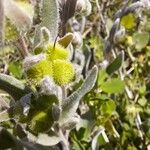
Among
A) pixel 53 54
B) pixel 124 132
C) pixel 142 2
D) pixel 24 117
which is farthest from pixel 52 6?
pixel 124 132

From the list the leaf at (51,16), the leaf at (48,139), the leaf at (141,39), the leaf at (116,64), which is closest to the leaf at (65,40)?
the leaf at (51,16)

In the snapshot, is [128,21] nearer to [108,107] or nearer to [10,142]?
[108,107]

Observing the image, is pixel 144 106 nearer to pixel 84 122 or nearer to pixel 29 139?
pixel 84 122

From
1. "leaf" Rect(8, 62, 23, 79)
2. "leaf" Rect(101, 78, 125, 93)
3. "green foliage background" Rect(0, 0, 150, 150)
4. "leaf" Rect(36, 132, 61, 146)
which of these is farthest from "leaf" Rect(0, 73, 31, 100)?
"leaf" Rect(101, 78, 125, 93)

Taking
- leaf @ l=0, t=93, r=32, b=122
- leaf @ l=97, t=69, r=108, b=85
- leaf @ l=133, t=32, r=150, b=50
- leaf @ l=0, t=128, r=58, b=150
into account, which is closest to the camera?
leaf @ l=0, t=93, r=32, b=122

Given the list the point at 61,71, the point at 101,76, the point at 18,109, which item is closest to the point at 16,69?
the point at 101,76

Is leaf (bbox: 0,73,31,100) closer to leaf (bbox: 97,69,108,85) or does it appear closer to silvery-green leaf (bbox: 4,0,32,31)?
silvery-green leaf (bbox: 4,0,32,31)
